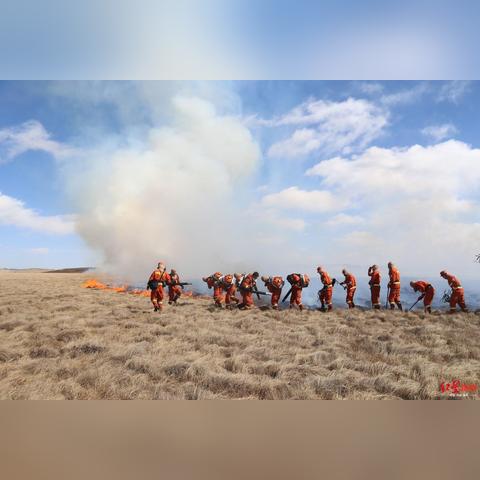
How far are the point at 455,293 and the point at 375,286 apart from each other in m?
2.58

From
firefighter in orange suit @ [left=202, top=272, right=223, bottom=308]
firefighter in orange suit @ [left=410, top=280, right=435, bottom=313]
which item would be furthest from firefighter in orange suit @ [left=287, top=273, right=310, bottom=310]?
firefighter in orange suit @ [left=410, top=280, right=435, bottom=313]

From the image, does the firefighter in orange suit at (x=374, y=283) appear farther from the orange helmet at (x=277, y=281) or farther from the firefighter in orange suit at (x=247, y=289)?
the firefighter in orange suit at (x=247, y=289)

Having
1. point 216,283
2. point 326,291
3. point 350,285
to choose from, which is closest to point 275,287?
point 326,291

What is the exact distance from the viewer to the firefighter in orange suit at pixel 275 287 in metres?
13.6

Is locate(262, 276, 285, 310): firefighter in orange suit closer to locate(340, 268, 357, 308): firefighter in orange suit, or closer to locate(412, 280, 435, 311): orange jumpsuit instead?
locate(340, 268, 357, 308): firefighter in orange suit

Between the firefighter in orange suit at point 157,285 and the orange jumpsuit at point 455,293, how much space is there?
392 inches

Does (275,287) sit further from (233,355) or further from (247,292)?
(233,355)

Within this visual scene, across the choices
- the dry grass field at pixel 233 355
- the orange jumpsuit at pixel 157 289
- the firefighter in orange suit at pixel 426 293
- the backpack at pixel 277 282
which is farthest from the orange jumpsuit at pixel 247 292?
the firefighter in orange suit at pixel 426 293

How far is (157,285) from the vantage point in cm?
1276

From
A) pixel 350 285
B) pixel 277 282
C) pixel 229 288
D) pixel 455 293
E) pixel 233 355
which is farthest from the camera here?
pixel 229 288

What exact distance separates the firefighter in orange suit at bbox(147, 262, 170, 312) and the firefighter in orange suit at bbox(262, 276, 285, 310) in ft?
12.7

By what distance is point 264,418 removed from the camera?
5.57 meters

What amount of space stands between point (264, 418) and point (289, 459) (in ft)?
3.67

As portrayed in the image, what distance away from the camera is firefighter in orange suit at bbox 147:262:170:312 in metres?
12.8
